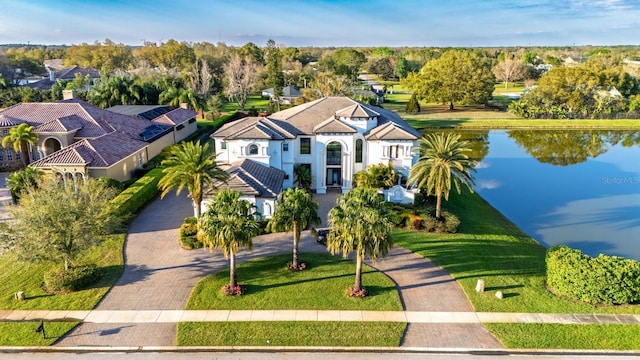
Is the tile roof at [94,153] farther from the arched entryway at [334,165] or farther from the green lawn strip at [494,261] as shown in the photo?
the green lawn strip at [494,261]

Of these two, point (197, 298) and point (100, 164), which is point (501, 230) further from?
point (100, 164)

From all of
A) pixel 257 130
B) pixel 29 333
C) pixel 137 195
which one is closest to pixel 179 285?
pixel 29 333

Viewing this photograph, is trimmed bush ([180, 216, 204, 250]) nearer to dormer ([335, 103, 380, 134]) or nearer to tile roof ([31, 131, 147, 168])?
tile roof ([31, 131, 147, 168])

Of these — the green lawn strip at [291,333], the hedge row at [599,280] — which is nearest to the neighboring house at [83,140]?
the green lawn strip at [291,333]

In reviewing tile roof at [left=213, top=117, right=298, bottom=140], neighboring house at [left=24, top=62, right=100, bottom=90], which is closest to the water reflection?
tile roof at [left=213, top=117, right=298, bottom=140]

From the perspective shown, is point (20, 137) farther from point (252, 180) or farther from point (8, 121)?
point (252, 180)

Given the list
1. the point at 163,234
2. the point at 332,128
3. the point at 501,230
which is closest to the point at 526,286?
the point at 501,230
